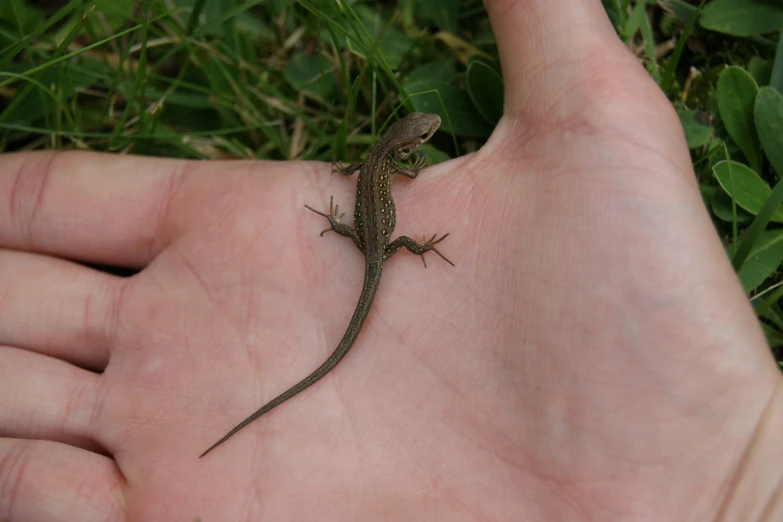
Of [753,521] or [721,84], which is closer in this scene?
[753,521]

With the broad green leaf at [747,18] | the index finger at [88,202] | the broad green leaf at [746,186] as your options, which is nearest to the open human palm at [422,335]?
the index finger at [88,202]

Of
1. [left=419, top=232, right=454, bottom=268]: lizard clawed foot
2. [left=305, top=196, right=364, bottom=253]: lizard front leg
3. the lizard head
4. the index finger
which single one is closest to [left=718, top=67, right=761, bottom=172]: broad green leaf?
the lizard head

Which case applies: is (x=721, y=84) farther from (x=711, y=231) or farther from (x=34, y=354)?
(x=34, y=354)

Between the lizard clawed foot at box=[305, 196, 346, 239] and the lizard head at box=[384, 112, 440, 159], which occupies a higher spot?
the lizard head at box=[384, 112, 440, 159]

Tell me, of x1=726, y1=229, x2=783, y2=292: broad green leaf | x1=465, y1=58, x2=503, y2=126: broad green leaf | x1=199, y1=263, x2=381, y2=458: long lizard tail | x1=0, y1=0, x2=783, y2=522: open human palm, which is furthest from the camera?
x1=465, y1=58, x2=503, y2=126: broad green leaf

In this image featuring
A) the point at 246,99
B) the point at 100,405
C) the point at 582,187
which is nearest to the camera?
the point at 582,187

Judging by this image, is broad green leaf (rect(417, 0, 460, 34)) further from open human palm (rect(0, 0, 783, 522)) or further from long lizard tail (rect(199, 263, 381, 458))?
long lizard tail (rect(199, 263, 381, 458))

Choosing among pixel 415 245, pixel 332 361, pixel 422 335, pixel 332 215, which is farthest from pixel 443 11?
pixel 332 361

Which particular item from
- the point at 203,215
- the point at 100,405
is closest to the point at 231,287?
the point at 203,215
